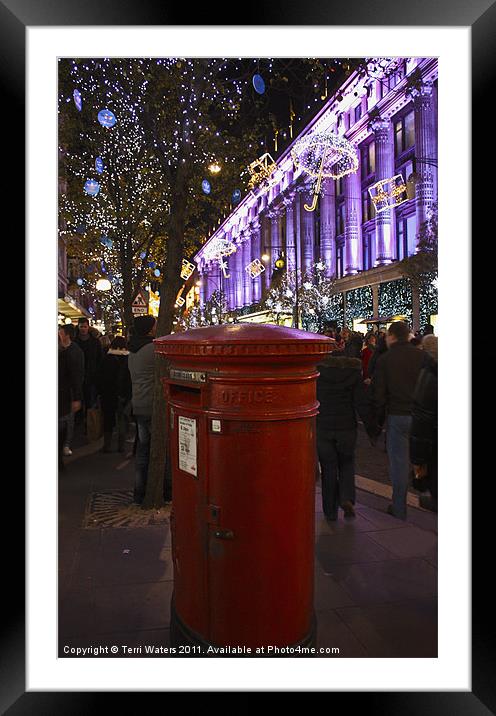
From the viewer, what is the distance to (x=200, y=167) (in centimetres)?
971

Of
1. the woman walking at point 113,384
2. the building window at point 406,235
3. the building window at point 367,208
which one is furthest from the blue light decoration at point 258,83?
the building window at point 367,208

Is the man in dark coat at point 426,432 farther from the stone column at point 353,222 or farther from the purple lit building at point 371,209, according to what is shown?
the stone column at point 353,222

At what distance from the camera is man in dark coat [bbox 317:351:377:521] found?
5.77 metres

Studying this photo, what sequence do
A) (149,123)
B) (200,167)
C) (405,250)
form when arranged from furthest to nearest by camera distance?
(405,250) < (200,167) < (149,123)

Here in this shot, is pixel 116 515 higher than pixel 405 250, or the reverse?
pixel 405 250

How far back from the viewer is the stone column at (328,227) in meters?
42.7

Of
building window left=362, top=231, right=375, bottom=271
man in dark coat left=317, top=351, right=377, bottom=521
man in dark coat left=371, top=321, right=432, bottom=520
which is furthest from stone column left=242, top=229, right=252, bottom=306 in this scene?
man in dark coat left=317, top=351, right=377, bottom=521

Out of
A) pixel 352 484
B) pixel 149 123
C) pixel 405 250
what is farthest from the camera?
pixel 405 250

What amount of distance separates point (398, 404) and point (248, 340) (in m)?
3.67

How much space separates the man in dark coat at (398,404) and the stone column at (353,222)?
3347 cm
